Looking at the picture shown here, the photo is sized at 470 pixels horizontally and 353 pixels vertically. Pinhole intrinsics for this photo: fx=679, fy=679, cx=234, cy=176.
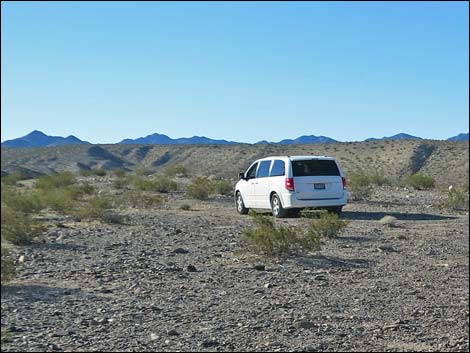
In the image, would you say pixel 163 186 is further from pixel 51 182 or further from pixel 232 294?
pixel 232 294

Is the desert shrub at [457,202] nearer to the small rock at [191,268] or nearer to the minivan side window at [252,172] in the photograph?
the minivan side window at [252,172]

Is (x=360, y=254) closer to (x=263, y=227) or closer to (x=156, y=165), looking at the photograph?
(x=263, y=227)

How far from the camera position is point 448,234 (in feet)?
46.3

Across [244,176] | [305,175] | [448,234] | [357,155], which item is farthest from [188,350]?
[357,155]

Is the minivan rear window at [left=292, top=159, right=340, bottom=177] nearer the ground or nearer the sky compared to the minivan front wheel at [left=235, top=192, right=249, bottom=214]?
nearer the sky

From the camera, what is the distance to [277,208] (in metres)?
17.8

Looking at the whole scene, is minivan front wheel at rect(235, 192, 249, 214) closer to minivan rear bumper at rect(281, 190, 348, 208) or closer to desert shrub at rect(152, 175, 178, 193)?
minivan rear bumper at rect(281, 190, 348, 208)

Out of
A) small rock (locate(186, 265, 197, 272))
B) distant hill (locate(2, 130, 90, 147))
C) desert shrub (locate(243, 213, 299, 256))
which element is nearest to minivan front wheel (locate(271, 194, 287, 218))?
distant hill (locate(2, 130, 90, 147))

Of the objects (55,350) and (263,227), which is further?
(263,227)

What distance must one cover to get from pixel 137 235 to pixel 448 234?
6501 millimetres

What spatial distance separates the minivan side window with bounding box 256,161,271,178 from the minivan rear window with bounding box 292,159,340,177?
1.26 meters

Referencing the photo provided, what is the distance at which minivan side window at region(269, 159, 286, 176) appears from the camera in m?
17.7

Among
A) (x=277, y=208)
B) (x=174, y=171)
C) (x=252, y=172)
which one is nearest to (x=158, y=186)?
(x=252, y=172)

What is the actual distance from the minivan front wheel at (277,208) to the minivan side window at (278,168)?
1.98 ft
